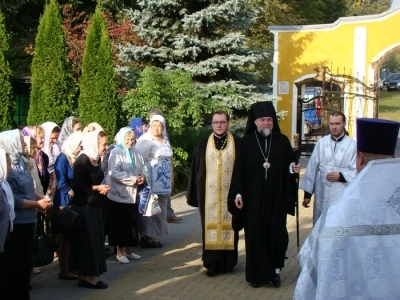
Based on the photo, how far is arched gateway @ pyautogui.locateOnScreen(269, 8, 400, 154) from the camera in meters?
24.3

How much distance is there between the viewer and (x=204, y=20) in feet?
63.6

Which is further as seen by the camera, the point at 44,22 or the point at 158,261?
the point at 44,22

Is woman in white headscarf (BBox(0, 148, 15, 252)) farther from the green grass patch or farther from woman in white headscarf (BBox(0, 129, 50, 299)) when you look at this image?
the green grass patch

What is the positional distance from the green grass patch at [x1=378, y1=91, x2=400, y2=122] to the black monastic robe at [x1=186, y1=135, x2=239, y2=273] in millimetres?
30570

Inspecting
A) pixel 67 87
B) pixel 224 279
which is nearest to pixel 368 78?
pixel 67 87

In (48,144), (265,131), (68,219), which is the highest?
(265,131)

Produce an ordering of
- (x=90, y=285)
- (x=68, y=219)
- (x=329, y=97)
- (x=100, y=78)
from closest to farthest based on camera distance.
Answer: (x=68, y=219), (x=90, y=285), (x=100, y=78), (x=329, y=97)

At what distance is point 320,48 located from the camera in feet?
84.2

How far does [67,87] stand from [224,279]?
958cm

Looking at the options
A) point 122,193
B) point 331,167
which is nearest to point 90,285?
point 122,193

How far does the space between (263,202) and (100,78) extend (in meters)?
9.08

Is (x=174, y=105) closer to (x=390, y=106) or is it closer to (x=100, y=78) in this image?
(x=100, y=78)

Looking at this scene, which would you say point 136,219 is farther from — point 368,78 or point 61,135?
point 368,78

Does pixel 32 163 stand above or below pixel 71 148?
below
